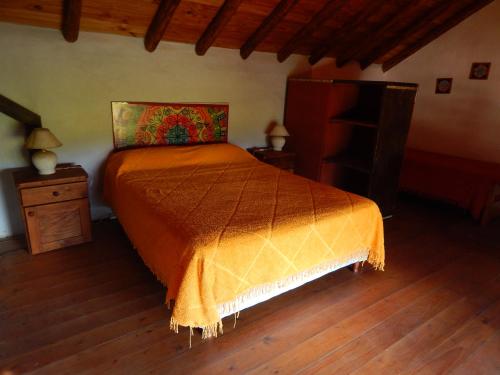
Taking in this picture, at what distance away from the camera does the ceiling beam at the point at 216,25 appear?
100.0 inches

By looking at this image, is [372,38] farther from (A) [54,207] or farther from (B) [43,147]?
(A) [54,207]

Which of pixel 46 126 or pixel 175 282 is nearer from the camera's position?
pixel 175 282

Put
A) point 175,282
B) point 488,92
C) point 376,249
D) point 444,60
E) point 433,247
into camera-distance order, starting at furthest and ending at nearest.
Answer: point 444,60 < point 488,92 < point 433,247 < point 376,249 < point 175,282

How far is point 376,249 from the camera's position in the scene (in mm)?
2258

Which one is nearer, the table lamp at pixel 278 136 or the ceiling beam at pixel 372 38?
the ceiling beam at pixel 372 38

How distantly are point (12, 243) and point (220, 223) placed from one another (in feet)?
6.27

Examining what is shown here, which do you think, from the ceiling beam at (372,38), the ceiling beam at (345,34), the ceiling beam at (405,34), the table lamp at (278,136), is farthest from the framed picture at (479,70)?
the table lamp at (278,136)

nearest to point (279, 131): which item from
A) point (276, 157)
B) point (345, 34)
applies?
point (276, 157)

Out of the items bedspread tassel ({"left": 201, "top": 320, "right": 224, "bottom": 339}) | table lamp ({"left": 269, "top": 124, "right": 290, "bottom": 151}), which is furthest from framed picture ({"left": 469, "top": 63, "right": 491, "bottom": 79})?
bedspread tassel ({"left": 201, "top": 320, "right": 224, "bottom": 339})

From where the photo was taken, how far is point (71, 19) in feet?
7.47

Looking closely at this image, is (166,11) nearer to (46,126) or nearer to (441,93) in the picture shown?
(46,126)

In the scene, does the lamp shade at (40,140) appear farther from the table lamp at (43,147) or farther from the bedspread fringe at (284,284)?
the bedspread fringe at (284,284)

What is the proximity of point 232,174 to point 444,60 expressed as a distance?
3.42m

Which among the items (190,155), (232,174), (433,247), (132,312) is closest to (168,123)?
(190,155)
